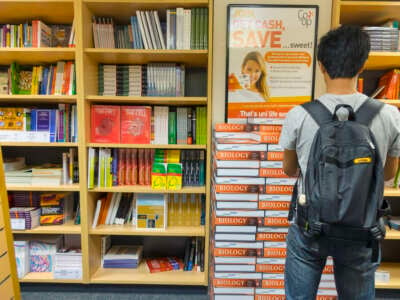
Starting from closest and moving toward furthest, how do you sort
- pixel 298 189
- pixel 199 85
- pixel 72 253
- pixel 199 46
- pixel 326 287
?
pixel 298 189, pixel 326 287, pixel 199 46, pixel 72 253, pixel 199 85

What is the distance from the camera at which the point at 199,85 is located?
217 centimetres

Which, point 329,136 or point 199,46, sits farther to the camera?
point 199,46

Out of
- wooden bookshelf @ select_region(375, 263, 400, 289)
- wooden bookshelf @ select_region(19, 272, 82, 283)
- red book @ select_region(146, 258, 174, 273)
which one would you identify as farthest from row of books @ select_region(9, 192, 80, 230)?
wooden bookshelf @ select_region(375, 263, 400, 289)

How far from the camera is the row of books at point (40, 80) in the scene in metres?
1.96

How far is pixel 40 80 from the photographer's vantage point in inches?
79.4

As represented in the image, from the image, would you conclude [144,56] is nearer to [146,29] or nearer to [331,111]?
[146,29]

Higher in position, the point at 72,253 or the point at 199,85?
the point at 199,85

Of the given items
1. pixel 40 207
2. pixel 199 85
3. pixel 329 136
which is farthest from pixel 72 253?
pixel 329 136

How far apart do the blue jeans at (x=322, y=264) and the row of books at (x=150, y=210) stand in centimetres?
100

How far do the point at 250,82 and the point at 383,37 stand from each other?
2.88 ft

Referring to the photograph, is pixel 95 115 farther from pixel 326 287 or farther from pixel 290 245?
pixel 326 287

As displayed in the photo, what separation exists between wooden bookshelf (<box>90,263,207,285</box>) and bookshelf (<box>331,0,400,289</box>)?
1291mm

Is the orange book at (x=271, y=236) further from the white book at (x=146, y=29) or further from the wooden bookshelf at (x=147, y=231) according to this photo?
the white book at (x=146, y=29)

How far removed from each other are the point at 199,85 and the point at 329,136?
1.39m
